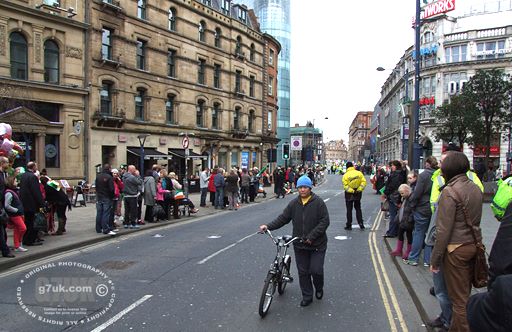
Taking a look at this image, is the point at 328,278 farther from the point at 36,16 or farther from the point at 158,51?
the point at 158,51

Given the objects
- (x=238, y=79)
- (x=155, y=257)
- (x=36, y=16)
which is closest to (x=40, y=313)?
(x=155, y=257)

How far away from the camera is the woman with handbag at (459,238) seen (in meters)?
3.87

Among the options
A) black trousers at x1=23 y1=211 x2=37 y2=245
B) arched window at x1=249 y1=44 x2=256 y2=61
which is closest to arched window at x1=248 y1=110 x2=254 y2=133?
arched window at x1=249 y1=44 x2=256 y2=61

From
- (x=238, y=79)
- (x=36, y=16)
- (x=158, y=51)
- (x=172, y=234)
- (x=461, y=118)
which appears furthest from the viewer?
(x=238, y=79)

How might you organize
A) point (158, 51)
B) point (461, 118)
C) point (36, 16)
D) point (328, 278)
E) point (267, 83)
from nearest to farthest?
1. point (328, 278)
2. point (36, 16)
3. point (461, 118)
4. point (158, 51)
5. point (267, 83)

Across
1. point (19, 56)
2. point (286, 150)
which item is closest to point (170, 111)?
point (286, 150)

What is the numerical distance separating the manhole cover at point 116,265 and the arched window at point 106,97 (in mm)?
18507

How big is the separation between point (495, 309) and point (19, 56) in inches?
934

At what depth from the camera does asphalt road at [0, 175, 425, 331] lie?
488 centimetres

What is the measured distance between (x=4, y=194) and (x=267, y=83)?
117ft

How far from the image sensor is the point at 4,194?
7945 millimetres

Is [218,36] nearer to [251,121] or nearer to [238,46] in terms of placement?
[238,46]

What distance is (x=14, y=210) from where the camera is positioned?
26.5 ft

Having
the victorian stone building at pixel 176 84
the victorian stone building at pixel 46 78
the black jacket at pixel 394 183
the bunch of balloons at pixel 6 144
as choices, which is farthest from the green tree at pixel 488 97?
the victorian stone building at pixel 46 78
